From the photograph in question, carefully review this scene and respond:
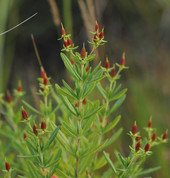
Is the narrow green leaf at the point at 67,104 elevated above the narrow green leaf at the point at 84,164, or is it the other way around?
the narrow green leaf at the point at 67,104

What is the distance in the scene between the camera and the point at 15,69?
2416mm

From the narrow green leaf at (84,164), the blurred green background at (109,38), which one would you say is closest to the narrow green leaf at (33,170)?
the narrow green leaf at (84,164)

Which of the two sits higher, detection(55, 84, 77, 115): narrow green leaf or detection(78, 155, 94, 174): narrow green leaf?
detection(55, 84, 77, 115): narrow green leaf

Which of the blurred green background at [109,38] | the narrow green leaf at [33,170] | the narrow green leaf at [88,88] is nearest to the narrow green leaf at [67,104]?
the narrow green leaf at [88,88]

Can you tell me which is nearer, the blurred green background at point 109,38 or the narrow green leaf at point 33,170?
the narrow green leaf at point 33,170

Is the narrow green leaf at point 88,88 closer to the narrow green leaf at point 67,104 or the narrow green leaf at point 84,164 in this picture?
the narrow green leaf at point 67,104

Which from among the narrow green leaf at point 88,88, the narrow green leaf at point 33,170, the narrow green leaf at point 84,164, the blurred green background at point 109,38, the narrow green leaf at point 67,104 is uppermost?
the blurred green background at point 109,38

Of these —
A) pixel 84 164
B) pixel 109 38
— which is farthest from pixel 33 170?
pixel 109 38

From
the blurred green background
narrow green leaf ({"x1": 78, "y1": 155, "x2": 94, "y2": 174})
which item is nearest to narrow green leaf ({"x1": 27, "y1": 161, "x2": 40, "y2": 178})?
narrow green leaf ({"x1": 78, "y1": 155, "x2": 94, "y2": 174})

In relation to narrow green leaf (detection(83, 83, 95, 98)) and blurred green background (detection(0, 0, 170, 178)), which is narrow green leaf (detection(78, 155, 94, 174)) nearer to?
narrow green leaf (detection(83, 83, 95, 98))

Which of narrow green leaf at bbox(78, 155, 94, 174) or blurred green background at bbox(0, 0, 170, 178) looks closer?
narrow green leaf at bbox(78, 155, 94, 174)

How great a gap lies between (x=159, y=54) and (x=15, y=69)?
1509 mm

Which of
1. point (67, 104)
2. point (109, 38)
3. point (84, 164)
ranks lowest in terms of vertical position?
point (84, 164)

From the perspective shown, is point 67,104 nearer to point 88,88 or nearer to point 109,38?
point 88,88
